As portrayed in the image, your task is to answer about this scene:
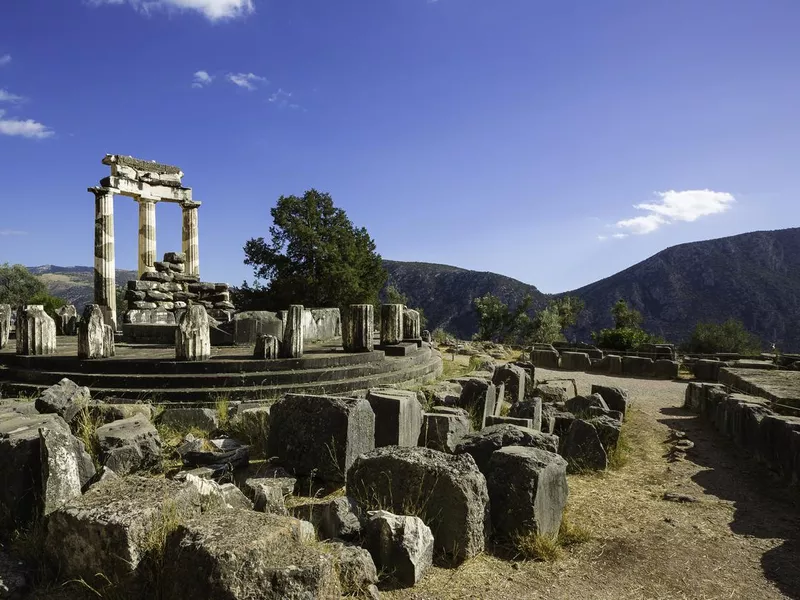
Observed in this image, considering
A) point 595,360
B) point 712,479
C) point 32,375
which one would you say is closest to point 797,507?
point 712,479

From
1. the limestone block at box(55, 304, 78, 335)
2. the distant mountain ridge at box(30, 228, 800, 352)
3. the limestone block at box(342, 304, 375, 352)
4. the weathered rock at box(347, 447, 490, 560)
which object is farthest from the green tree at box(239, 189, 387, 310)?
the distant mountain ridge at box(30, 228, 800, 352)

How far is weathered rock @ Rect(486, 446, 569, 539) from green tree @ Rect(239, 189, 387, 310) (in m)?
25.3

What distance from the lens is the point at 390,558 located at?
3660 mm

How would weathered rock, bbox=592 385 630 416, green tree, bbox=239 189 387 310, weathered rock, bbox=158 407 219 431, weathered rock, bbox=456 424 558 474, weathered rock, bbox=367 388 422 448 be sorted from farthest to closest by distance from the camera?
green tree, bbox=239 189 387 310 < weathered rock, bbox=592 385 630 416 < weathered rock, bbox=158 407 219 431 < weathered rock, bbox=367 388 422 448 < weathered rock, bbox=456 424 558 474

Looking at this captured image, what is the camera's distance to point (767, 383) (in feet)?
36.6

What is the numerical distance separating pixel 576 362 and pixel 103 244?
18119 mm

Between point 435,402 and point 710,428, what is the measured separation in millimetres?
4777

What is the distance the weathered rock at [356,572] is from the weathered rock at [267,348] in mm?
5553

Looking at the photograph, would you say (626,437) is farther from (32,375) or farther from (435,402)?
(32,375)

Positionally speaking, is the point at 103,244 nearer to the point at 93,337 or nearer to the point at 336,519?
the point at 93,337

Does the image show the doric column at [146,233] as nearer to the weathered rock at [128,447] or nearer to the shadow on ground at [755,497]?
the weathered rock at [128,447]

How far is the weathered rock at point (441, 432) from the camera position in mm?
5946

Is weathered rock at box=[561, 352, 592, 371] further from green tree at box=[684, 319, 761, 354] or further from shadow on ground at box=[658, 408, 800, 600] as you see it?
green tree at box=[684, 319, 761, 354]

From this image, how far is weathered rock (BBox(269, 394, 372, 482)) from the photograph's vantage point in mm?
5062
